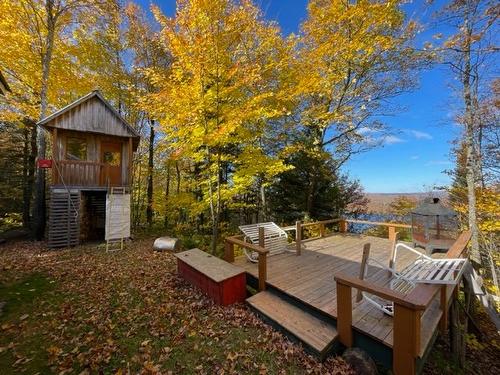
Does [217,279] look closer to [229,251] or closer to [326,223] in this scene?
[229,251]

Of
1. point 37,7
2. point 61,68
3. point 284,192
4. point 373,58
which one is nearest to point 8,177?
point 61,68

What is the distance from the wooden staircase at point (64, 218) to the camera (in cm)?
891

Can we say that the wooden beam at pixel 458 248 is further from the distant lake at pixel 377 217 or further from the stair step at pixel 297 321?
the distant lake at pixel 377 217

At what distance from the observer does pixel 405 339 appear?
2.72m

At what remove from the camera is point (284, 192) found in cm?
1257

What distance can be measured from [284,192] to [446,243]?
7.63m

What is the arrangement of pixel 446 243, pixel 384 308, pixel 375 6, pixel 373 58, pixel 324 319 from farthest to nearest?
pixel 373 58 → pixel 375 6 → pixel 446 243 → pixel 324 319 → pixel 384 308

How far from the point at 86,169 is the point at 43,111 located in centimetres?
293

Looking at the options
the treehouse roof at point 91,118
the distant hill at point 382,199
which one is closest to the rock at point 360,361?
the treehouse roof at point 91,118

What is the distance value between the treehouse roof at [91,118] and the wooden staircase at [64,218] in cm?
277

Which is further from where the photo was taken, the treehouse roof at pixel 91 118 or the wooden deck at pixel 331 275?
the treehouse roof at pixel 91 118

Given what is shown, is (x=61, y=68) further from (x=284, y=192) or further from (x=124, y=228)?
(x=284, y=192)

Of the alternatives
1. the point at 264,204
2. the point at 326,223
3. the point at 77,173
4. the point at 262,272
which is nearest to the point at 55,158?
the point at 77,173

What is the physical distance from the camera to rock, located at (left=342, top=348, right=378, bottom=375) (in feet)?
9.88
